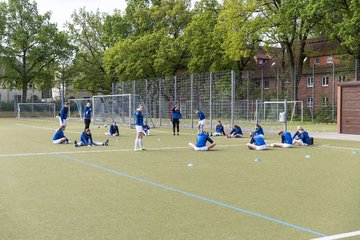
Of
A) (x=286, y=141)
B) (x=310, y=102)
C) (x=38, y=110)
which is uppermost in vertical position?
(x=310, y=102)

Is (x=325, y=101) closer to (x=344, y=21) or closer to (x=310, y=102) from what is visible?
(x=310, y=102)

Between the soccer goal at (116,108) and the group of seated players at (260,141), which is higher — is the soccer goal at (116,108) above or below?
above

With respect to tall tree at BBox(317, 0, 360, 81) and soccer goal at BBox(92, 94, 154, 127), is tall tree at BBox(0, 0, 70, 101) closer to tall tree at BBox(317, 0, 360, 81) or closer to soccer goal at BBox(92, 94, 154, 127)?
soccer goal at BBox(92, 94, 154, 127)

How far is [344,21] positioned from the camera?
109 feet

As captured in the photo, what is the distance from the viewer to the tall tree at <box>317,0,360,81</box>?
105 feet

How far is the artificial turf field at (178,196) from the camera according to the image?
5.84 metres

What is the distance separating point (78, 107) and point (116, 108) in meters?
12.7

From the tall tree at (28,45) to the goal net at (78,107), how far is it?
1689 cm

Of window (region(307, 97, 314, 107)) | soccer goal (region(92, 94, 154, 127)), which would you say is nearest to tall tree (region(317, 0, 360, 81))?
window (region(307, 97, 314, 107))

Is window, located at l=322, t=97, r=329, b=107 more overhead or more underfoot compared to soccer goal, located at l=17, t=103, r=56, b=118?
more overhead

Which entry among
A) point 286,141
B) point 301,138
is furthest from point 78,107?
point 286,141

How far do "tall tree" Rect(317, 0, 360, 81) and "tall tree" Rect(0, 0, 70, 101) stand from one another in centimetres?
4244

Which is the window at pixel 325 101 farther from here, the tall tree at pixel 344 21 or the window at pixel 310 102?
the tall tree at pixel 344 21

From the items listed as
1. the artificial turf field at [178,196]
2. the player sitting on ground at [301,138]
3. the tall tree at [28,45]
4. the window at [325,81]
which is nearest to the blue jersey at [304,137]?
the player sitting on ground at [301,138]
